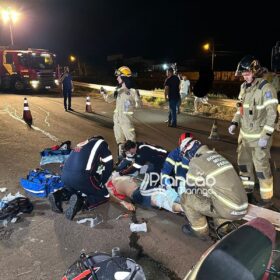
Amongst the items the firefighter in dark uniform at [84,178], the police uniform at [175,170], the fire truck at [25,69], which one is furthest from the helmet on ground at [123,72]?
the fire truck at [25,69]

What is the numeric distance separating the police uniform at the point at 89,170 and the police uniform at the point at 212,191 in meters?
1.44

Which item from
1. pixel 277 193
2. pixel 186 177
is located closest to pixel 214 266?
pixel 186 177

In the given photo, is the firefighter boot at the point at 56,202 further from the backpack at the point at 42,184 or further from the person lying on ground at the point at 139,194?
the person lying on ground at the point at 139,194

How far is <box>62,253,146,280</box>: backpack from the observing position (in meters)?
2.53

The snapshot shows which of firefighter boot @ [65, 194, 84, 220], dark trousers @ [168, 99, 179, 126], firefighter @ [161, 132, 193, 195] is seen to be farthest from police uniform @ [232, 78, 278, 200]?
dark trousers @ [168, 99, 179, 126]

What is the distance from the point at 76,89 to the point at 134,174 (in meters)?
20.3

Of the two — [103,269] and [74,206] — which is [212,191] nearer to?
[103,269]

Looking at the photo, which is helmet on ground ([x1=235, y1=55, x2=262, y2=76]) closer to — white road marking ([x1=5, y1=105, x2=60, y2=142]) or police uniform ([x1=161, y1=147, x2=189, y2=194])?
police uniform ([x1=161, y1=147, x2=189, y2=194])

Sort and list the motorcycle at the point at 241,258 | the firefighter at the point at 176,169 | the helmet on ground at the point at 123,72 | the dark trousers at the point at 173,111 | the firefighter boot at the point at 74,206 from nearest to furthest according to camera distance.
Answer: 1. the motorcycle at the point at 241,258
2. the firefighter at the point at 176,169
3. the firefighter boot at the point at 74,206
4. the helmet on ground at the point at 123,72
5. the dark trousers at the point at 173,111

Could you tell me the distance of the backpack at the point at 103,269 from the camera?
8.29ft

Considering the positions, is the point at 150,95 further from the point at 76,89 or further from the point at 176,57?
the point at 176,57

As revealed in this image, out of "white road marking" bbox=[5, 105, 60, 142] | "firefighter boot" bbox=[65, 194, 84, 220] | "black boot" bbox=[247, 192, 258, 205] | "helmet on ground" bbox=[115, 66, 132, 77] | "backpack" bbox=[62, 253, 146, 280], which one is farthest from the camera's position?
"white road marking" bbox=[5, 105, 60, 142]

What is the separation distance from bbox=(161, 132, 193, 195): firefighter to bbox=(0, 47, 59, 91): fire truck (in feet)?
64.7

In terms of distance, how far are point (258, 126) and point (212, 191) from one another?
163 centimetres
